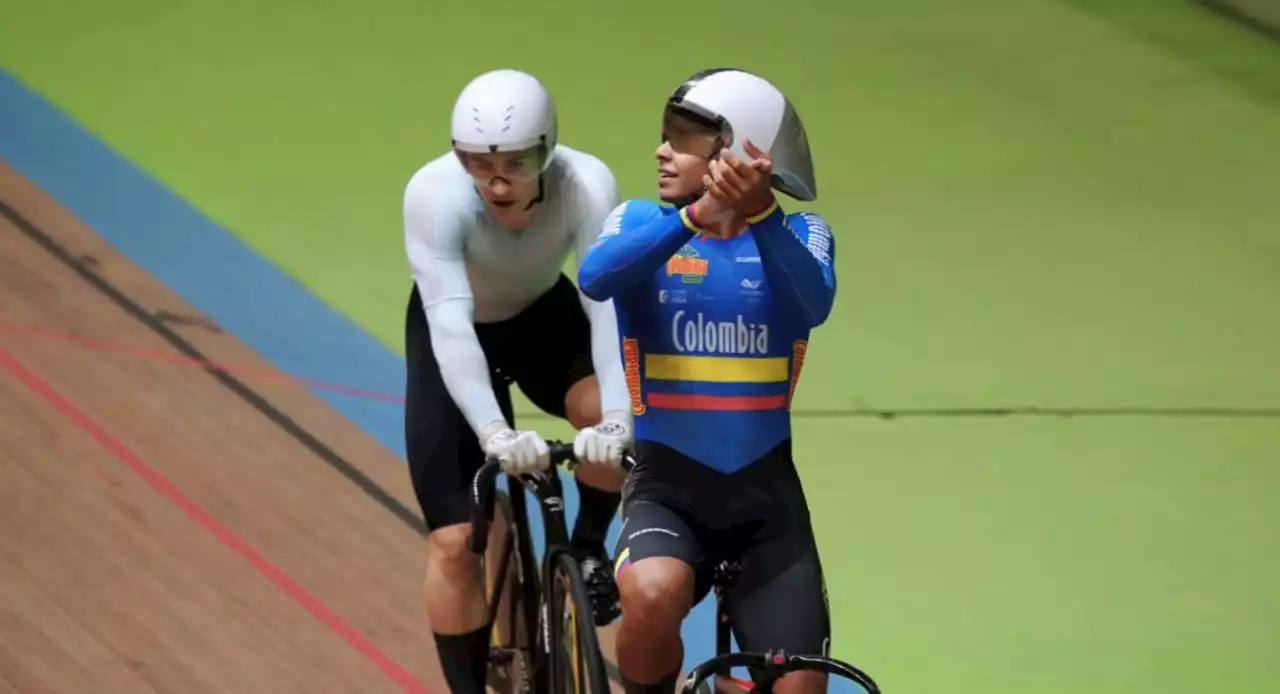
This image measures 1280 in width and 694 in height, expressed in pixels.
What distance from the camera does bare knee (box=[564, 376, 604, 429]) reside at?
3646mm

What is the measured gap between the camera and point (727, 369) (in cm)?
281

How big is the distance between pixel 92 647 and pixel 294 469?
3.06 ft

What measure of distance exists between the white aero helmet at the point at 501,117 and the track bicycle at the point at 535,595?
553 millimetres

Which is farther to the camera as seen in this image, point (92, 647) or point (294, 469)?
point (294, 469)

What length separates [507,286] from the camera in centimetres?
367

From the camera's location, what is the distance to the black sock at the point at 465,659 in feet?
12.3

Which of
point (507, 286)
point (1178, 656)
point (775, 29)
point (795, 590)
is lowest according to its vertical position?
point (1178, 656)

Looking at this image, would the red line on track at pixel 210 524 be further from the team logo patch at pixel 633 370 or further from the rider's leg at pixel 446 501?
the team logo patch at pixel 633 370

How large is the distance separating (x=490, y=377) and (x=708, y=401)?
89 cm

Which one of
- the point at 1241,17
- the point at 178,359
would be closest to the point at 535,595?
the point at 178,359

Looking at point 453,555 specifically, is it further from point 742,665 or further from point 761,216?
point 761,216

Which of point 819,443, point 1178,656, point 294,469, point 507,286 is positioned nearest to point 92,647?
point 294,469

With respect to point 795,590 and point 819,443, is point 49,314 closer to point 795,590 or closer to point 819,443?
point 819,443

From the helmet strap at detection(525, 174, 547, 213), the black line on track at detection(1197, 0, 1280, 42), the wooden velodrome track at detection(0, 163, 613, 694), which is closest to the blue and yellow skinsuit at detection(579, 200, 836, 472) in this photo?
the helmet strap at detection(525, 174, 547, 213)
